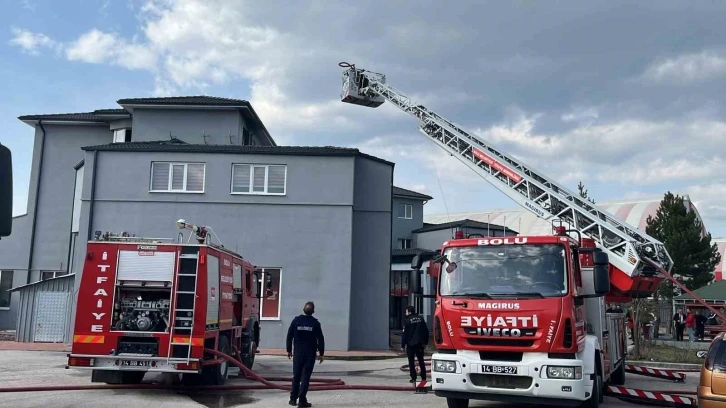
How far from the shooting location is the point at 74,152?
31672mm

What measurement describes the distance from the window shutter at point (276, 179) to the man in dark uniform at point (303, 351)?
1231 centimetres

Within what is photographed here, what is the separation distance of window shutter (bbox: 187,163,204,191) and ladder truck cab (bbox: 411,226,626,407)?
46.7ft

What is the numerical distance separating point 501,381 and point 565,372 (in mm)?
876

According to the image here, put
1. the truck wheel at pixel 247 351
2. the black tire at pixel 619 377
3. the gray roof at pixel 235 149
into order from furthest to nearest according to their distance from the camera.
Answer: the gray roof at pixel 235 149, the truck wheel at pixel 247 351, the black tire at pixel 619 377

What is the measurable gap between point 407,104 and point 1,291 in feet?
70.1

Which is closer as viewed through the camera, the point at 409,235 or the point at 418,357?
the point at 418,357

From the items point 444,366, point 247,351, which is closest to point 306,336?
point 444,366

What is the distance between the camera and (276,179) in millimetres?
22703

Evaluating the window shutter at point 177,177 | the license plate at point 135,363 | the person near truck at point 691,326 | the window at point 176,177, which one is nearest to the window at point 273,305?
the window at point 176,177

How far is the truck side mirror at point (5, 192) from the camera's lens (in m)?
4.24

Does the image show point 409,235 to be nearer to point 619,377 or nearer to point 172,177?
point 172,177

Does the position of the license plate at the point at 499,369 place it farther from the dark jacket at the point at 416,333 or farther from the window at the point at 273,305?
the window at the point at 273,305

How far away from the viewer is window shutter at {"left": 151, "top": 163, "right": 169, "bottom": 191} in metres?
22.6

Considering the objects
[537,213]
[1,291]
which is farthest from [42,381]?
[1,291]
